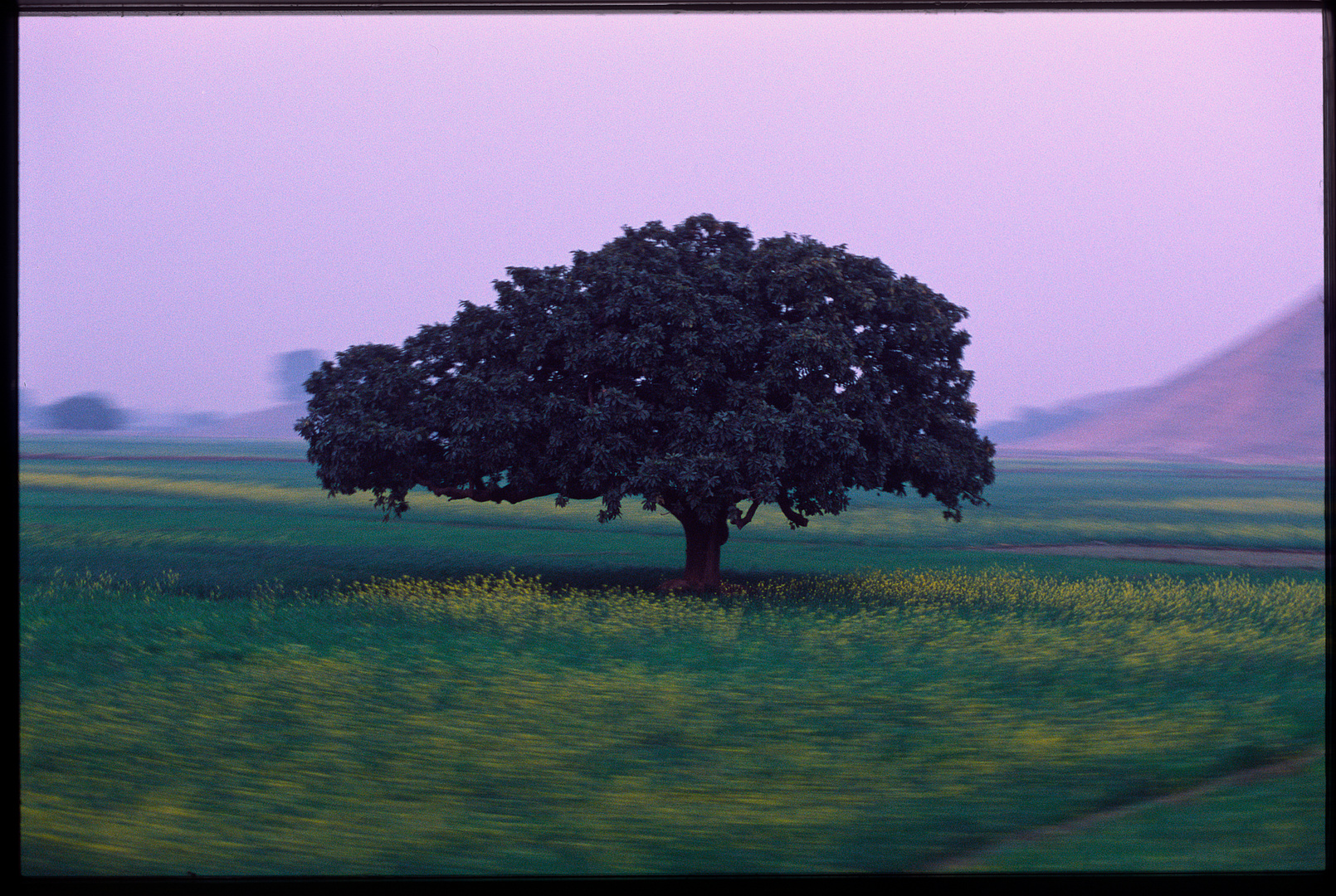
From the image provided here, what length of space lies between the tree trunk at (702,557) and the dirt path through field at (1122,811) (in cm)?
1136

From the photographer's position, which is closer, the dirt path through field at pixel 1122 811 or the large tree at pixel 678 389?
the dirt path through field at pixel 1122 811

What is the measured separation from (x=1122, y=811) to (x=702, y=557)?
1258cm

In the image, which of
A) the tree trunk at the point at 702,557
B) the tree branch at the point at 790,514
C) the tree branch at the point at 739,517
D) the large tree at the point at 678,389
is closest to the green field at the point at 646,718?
the tree trunk at the point at 702,557

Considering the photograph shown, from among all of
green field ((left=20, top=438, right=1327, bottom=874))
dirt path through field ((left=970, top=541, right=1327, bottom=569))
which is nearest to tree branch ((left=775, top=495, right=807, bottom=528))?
green field ((left=20, top=438, right=1327, bottom=874))

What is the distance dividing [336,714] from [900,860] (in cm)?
662

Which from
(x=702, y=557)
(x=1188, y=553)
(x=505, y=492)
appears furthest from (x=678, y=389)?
(x=1188, y=553)

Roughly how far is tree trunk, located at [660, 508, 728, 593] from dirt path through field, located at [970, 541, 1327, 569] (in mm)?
18008

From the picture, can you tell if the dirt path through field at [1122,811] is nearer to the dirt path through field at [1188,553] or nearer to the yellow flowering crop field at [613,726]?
the yellow flowering crop field at [613,726]

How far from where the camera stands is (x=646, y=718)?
1073 cm

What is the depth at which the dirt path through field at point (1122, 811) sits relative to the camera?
6941mm

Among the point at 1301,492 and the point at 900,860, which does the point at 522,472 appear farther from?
the point at 1301,492

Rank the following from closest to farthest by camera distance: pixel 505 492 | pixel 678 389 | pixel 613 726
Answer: pixel 613 726
pixel 678 389
pixel 505 492

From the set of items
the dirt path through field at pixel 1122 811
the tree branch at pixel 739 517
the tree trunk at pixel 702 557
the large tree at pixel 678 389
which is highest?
the large tree at pixel 678 389

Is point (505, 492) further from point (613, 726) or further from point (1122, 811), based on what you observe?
point (1122, 811)
